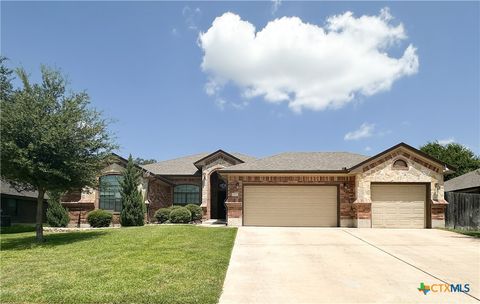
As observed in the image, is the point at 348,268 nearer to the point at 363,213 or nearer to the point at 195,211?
the point at 363,213

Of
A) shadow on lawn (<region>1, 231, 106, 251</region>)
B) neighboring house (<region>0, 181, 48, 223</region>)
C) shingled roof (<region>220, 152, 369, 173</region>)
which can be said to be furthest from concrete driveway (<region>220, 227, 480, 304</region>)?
neighboring house (<region>0, 181, 48, 223</region>)

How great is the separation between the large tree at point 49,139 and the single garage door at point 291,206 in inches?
329

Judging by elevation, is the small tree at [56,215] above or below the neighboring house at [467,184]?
below

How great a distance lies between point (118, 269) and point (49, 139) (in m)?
7.37

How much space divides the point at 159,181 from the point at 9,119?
13.6 metres

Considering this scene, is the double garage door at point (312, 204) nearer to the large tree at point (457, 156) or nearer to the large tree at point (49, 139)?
the large tree at point (49, 139)

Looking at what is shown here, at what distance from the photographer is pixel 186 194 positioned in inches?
1156

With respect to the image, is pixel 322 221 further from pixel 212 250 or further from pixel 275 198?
pixel 212 250

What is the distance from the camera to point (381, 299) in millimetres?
7438

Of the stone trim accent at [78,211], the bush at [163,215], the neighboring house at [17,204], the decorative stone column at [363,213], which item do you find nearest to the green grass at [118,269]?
the decorative stone column at [363,213]

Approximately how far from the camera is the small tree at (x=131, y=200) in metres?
23.1

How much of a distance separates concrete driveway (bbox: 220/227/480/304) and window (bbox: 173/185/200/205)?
13.8 meters

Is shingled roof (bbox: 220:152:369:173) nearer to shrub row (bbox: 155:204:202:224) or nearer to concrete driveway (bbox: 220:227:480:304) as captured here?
shrub row (bbox: 155:204:202:224)

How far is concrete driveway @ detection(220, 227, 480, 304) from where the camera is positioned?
7.69 m
